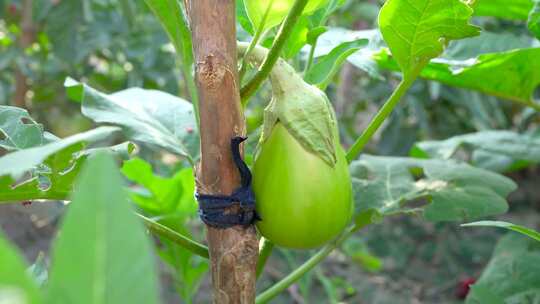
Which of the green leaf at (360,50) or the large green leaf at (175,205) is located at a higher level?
the green leaf at (360,50)

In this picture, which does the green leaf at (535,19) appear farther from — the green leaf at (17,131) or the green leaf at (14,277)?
the green leaf at (14,277)

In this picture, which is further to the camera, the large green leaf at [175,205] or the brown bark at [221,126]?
the large green leaf at [175,205]

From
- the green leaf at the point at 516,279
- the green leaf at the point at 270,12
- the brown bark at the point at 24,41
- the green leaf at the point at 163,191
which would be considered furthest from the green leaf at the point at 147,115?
the brown bark at the point at 24,41

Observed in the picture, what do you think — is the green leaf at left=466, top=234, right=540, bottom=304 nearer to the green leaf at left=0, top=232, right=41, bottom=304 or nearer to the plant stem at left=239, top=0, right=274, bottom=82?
the plant stem at left=239, top=0, right=274, bottom=82

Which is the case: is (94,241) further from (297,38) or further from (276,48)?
(297,38)

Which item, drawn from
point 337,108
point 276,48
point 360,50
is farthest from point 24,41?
point 276,48
